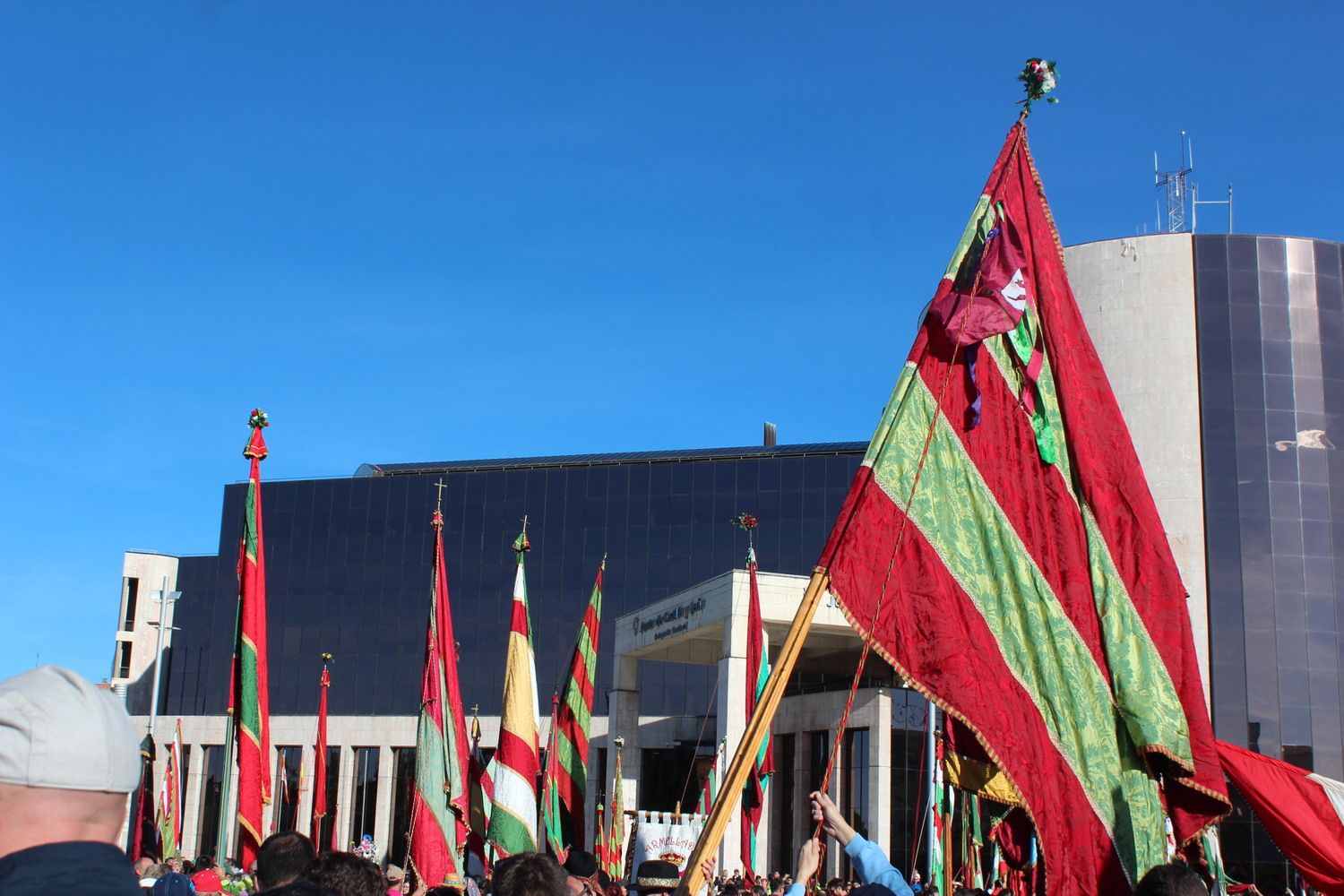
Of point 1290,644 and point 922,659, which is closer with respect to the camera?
point 922,659

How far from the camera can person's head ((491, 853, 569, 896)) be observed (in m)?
4.66

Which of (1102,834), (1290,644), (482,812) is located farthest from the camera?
(1290,644)

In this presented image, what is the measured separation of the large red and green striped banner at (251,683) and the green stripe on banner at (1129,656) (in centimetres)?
718

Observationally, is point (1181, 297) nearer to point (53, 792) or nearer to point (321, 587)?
point (321, 587)

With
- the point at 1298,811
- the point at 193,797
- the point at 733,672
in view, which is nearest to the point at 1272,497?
the point at 733,672

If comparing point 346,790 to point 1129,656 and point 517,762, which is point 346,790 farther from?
point 1129,656

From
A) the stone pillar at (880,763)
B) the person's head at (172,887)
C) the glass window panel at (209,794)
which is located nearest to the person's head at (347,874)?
the person's head at (172,887)

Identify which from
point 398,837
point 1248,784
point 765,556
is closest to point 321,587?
point 398,837

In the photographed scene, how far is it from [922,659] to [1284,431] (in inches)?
1518

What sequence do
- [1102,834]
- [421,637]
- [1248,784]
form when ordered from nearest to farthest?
[1102,834] → [1248,784] → [421,637]

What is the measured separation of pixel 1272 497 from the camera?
41.2m

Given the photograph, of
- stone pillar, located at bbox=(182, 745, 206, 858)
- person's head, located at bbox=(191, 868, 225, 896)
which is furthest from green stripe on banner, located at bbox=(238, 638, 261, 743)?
stone pillar, located at bbox=(182, 745, 206, 858)

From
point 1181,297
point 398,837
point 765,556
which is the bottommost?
point 398,837

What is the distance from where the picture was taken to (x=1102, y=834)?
6.60 m
